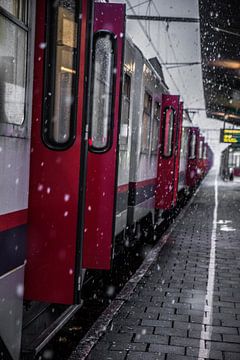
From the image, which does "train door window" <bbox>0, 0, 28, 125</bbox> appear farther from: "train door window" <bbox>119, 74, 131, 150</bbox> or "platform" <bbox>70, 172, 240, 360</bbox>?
"train door window" <bbox>119, 74, 131, 150</bbox>

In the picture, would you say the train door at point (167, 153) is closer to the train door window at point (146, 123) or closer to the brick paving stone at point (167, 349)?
the train door window at point (146, 123)

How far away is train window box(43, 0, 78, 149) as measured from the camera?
4.05 metres

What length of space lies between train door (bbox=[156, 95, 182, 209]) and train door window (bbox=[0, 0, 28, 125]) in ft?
26.9

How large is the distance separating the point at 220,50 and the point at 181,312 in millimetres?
16241

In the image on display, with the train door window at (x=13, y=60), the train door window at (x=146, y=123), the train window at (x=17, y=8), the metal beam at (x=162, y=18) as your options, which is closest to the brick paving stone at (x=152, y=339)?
the train door window at (x=13, y=60)

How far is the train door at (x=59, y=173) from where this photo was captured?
4.11 metres

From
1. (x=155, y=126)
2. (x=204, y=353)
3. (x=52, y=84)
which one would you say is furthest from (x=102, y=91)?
(x=155, y=126)

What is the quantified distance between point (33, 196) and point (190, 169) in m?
21.3

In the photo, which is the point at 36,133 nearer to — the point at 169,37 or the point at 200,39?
the point at 169,37

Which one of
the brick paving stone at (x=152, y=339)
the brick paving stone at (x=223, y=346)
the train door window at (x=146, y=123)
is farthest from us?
the train door window at (x=146, y=123)

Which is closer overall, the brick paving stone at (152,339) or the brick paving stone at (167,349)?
the brick paving stone at (167,349)

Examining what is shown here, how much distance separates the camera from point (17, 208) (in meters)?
3.78

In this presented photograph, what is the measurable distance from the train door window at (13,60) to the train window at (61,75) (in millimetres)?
303

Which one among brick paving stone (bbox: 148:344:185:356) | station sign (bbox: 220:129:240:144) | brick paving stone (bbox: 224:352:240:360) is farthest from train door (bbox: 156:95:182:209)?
station sign (bbox: 220:129:240:144)
